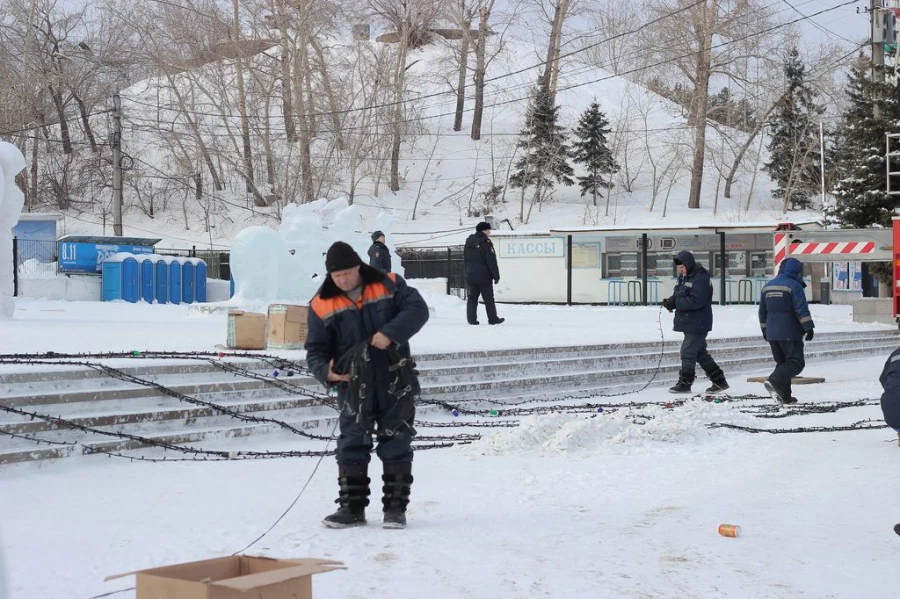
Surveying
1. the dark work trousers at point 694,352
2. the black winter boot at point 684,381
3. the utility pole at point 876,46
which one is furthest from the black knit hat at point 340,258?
the utility pole at point 876,46

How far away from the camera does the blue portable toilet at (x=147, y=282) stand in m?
30.9

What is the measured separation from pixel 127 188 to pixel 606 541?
5552cm

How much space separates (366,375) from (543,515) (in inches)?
54.5

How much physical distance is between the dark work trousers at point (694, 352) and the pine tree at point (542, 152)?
4091 centimetres

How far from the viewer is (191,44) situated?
48281 millimetres

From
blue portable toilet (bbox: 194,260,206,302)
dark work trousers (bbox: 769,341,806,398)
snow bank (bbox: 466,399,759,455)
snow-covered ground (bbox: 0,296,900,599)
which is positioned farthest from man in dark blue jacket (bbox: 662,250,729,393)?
blue portable toilet (bbox: 194,260,206,302)

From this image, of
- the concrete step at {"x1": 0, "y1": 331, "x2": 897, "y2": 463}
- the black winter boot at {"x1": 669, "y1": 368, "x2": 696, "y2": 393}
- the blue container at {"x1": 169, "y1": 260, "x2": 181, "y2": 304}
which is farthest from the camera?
the blue container at {"x1": 169, "y1": 260, "x2": 181, "y2": 304}

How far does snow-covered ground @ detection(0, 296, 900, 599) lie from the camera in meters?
4.64

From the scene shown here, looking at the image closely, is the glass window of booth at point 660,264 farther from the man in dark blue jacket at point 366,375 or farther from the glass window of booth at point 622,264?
the man in dark blue jacket at point 366,375

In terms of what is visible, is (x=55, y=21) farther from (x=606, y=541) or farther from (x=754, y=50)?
(x=606, y=541)

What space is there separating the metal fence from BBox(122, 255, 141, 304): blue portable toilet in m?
11.0

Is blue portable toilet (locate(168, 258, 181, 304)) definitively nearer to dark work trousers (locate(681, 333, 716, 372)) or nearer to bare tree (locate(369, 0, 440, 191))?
bare tree (locate(369, 0, 440, 191))

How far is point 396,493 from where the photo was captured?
18.6ft

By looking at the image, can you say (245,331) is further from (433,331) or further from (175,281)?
(175,281)
